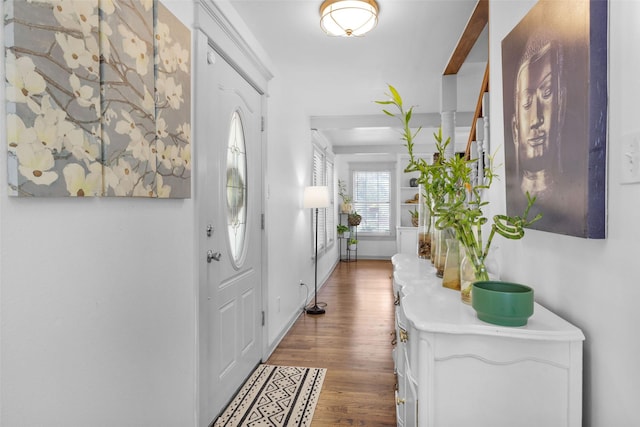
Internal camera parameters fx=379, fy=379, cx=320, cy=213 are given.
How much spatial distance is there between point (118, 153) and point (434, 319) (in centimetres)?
118

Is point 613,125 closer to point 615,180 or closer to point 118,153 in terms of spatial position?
point 615,180

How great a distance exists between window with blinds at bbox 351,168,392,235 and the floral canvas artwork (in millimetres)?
7497

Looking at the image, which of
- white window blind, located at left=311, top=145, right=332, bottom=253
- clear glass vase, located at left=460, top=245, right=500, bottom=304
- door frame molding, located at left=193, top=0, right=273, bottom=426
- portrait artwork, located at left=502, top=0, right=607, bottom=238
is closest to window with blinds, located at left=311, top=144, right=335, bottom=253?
white window blind, located at left=311, top=145, right=332, bottom=253

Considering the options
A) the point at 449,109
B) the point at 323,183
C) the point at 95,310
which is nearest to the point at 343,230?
the point at 323,183

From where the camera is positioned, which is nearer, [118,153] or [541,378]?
[541,378]

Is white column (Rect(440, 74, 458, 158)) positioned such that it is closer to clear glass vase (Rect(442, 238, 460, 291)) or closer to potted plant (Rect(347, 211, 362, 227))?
clear glass vase (Rect(442, 238, 460, 291))

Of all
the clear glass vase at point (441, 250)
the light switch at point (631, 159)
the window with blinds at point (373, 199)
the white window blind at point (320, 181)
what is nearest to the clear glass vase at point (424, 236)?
the clear glass vase at point (441, 250)

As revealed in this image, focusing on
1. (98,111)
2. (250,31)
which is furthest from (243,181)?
(98,111)

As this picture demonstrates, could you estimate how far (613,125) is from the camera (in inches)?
36.0

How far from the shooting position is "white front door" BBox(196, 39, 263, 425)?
2.03 metres

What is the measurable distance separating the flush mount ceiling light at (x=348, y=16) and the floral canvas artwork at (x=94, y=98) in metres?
0.93

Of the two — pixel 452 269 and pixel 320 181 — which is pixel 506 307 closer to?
pixel 452 269

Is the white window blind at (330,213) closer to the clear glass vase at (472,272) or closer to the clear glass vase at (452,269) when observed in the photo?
the clear glass vase at (452,269)

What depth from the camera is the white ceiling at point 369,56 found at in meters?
2.38
